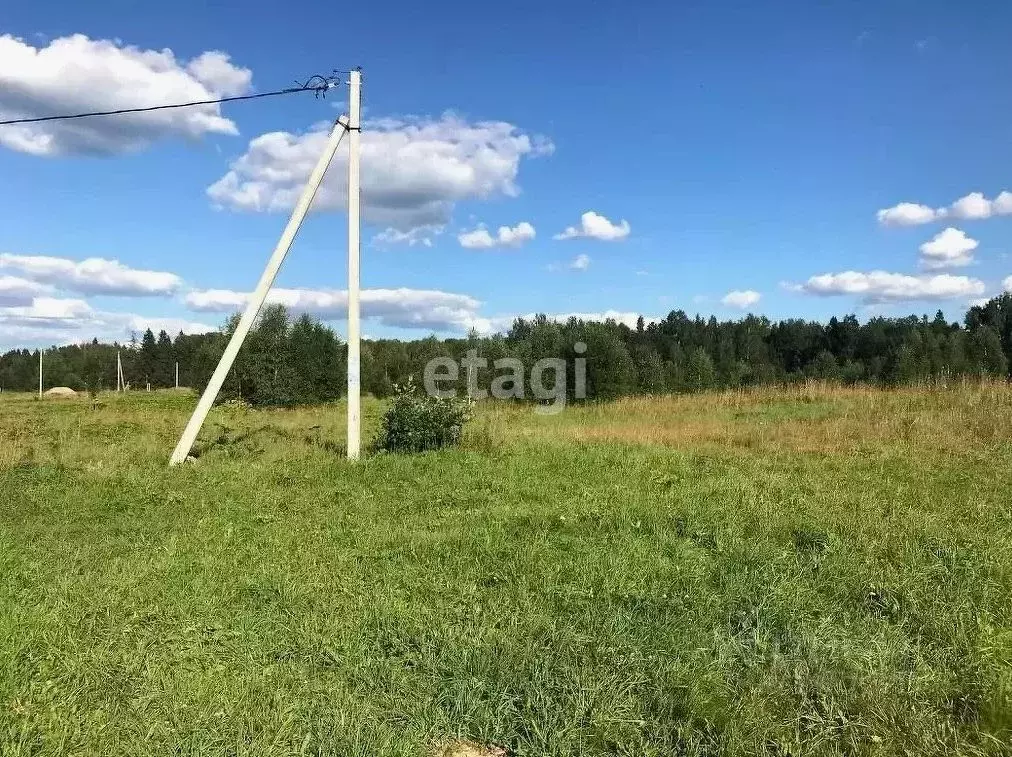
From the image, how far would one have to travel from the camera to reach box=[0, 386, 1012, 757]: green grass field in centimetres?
265

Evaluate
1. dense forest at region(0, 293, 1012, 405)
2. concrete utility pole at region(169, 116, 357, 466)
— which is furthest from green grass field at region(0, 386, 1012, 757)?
dense forest at region(0, 293, 1012, 405)

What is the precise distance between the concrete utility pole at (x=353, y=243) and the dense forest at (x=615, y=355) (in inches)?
46.9

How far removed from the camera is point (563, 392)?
31234 mm

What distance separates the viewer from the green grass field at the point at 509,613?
2654mm

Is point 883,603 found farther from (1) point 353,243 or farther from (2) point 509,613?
(1) point 353,243

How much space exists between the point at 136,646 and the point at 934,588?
471 cm

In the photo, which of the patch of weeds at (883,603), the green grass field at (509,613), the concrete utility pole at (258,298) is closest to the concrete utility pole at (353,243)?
the concrete utility pole at (258,298)

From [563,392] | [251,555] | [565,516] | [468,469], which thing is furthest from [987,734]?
[563,392]

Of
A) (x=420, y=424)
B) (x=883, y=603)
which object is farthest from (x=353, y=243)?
(x=883, y=603)

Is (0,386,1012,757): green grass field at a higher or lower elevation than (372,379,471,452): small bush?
lower

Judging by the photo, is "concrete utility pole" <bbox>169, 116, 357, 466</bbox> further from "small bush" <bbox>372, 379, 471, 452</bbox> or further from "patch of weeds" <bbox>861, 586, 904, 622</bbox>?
"patch of weeds" <bbox>861, 586, 904, 622</bbox>

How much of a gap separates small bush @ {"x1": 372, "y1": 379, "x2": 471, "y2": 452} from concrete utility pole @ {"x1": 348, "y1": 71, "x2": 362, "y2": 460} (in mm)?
608

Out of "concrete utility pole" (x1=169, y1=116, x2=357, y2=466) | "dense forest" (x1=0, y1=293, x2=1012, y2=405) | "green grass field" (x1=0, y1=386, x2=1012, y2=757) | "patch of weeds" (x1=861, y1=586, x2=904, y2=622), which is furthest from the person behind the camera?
"dense forest" (x1=0, y1=293, x2=1012, y2=405)

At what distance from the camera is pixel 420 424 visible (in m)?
10.0
